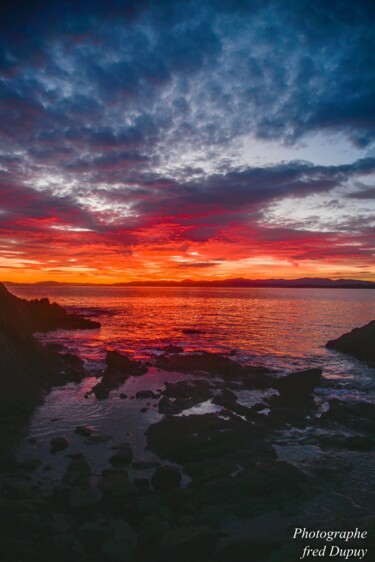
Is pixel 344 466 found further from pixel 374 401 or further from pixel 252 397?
pixel 374 401

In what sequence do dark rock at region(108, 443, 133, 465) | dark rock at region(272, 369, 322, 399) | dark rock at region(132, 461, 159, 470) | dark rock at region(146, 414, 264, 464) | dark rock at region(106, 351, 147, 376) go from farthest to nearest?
dark rock at region(106, 351, 147, 376)
dark rock at region(272, 369, 322, 399)
dark rock at region(146, 414, 264, 464)
dark rock at region(108, 443, 133, 465)
dark rock at region(132, 461, 159, 470)

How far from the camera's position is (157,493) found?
12.5m

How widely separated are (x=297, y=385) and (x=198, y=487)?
1432 cm

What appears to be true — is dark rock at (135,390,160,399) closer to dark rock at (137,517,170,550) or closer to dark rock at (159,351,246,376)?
dark rock at (159,351,246,376)

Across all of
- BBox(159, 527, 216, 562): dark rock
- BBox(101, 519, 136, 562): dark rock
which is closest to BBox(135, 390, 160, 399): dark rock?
BBox(101, 519, 136, 562): dark rock

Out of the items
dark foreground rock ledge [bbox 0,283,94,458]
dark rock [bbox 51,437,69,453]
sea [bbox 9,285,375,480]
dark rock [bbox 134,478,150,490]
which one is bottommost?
sea [bbox 9,285,375,480]

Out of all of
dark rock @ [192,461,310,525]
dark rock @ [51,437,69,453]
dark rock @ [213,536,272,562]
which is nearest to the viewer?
dark rock @ [213,536,272,562]

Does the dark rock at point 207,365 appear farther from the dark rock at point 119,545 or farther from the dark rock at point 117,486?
the dark rock at point 119,545

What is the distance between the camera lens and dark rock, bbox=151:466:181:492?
1285 cm

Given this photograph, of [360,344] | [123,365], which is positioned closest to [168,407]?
[123,365]

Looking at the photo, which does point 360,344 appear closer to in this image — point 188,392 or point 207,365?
point 207,365

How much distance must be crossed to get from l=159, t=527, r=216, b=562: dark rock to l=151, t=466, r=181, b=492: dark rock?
9.01 ft

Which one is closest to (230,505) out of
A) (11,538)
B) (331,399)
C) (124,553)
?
(124,553)

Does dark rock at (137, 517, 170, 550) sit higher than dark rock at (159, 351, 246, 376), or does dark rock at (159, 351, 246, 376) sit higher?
dark rock at (137, 517, 170, 550)
